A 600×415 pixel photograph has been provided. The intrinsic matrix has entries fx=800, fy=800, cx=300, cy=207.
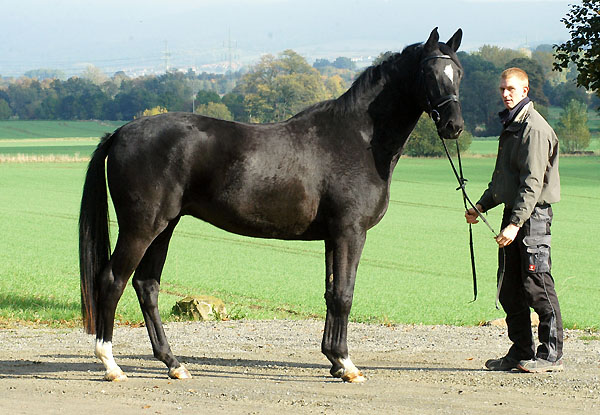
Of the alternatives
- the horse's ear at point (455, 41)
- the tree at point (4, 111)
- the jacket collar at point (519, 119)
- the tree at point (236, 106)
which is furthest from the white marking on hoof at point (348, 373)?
the tree at point (4, 111)

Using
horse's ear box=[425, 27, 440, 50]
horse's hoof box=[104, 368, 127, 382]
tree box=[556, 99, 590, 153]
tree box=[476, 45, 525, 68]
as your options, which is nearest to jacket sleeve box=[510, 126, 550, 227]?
horse's ear box=[425, 27, 440, 50]

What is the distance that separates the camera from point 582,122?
76812mm

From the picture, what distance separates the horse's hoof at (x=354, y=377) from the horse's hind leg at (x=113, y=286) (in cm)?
179

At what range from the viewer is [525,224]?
653 centimetres

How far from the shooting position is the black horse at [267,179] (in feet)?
20.5

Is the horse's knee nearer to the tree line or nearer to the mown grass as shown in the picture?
the tree line

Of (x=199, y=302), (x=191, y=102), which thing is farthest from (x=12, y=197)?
(x=191, y=102)

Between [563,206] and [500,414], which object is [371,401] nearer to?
[500,414]

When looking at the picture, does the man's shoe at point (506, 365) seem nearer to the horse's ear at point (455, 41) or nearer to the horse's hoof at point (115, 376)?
the horse's ear at point (455, 41)

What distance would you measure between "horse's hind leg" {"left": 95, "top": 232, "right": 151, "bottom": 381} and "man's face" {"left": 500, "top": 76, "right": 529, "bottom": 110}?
124 inches

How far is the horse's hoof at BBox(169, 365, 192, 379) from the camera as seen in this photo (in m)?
6.53

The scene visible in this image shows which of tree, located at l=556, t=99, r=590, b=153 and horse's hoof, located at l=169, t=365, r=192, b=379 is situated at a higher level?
horse's hoof, located at l=169, t=365, r=192, b=379

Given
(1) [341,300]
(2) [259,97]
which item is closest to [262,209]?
(1) [341,300]

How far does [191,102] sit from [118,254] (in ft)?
314
